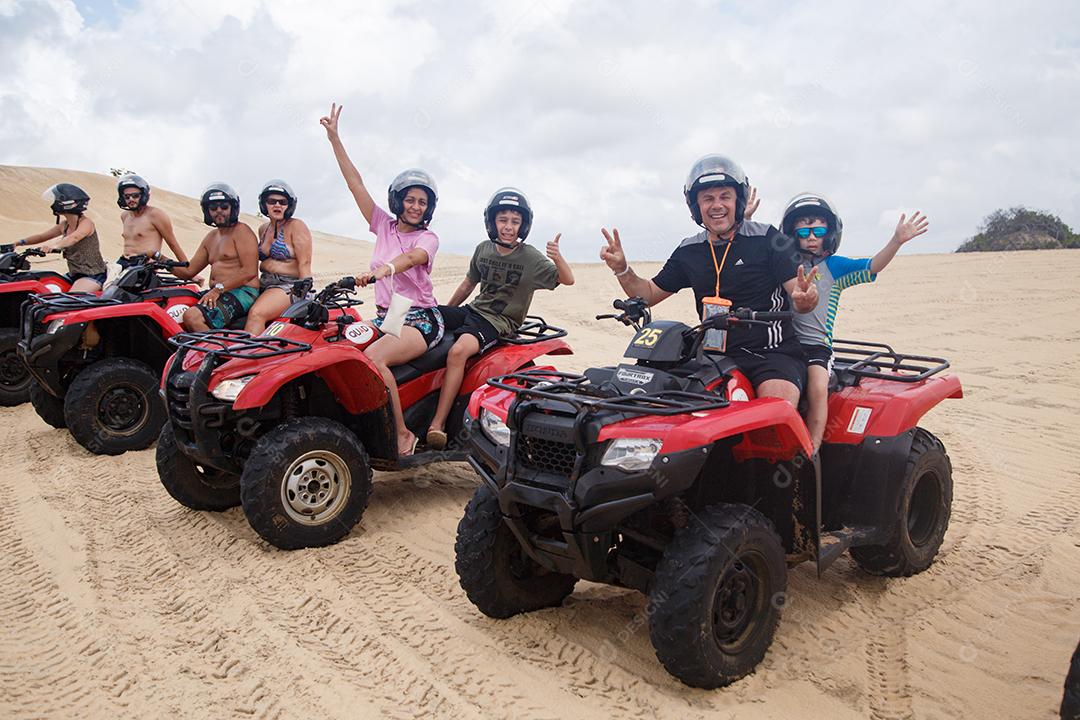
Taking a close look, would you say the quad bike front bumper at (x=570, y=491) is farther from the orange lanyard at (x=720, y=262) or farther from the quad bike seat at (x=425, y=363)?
the quad bike seat at (x=425, y=363)

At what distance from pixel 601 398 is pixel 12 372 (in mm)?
8969

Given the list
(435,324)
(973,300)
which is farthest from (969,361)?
(435,324)

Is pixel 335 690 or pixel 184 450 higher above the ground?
pixel 184 450

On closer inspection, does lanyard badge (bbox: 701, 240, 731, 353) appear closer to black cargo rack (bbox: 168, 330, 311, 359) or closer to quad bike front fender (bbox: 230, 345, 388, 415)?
quad bike front fender (bbox: 230, 345, 388, 415)

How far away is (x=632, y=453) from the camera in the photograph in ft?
11.0

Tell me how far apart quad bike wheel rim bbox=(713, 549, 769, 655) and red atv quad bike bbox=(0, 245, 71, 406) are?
28.6ft

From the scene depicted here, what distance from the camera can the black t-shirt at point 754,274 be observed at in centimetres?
454

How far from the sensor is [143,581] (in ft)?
15.9

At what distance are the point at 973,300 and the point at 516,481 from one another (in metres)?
16.0

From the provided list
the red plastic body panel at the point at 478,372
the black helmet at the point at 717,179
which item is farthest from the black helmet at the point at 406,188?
the black helmet at the point at 717,179

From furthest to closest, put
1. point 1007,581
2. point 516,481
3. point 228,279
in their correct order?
point 228,279
point 1007,581
point 516,481

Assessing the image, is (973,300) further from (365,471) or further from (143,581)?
(143,581)

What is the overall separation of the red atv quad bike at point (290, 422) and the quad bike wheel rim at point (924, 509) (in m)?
2.68

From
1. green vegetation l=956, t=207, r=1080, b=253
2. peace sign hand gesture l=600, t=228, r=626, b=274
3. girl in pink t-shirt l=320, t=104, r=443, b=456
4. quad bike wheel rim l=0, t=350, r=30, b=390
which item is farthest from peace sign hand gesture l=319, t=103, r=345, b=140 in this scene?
green vegetation l=956, t=207, r=1080, b=253
